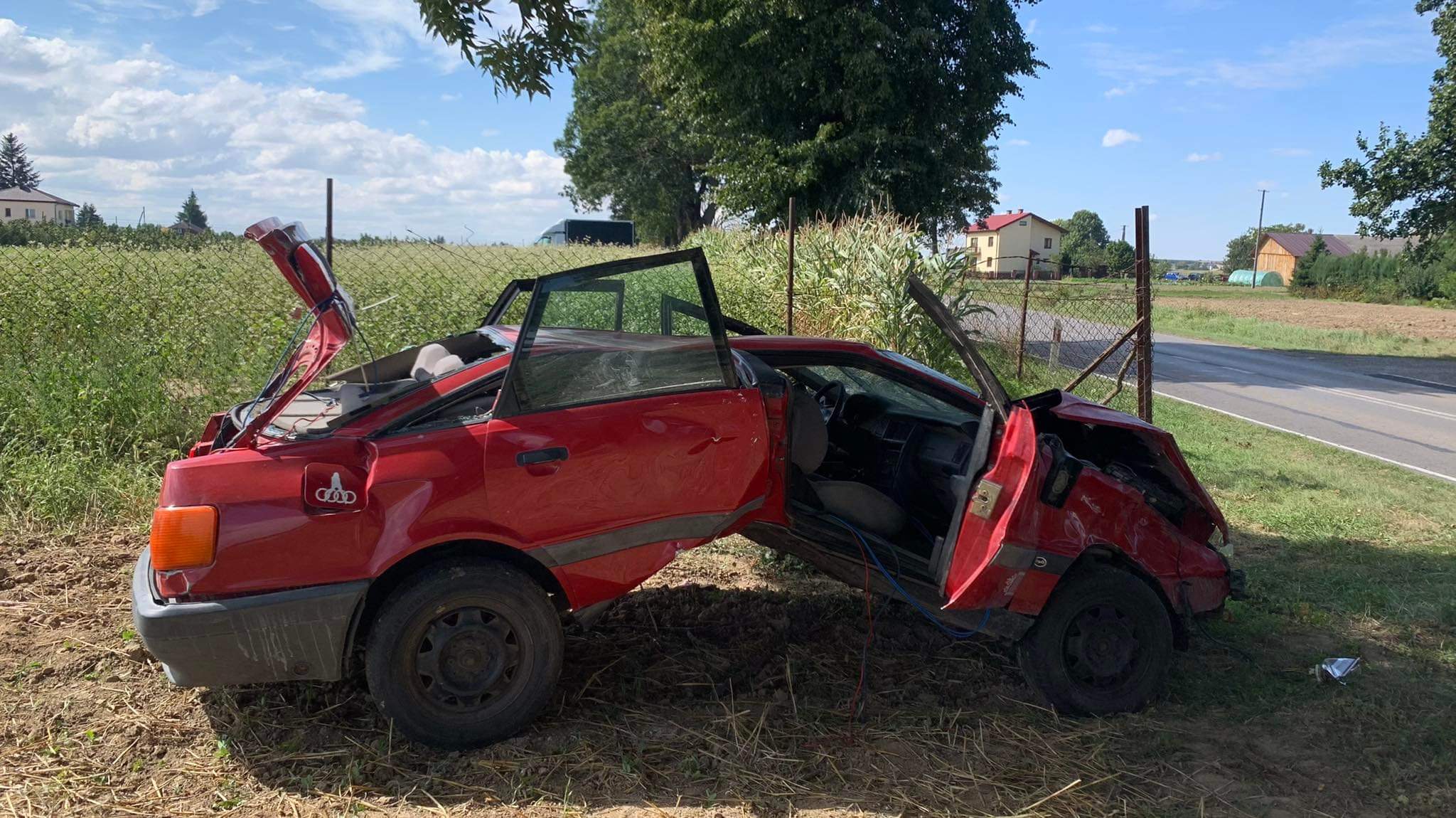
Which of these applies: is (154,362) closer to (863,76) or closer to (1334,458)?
(1334,458)

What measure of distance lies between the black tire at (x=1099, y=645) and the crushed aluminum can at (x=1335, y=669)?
88 centimetres

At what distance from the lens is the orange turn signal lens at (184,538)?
3168 mm

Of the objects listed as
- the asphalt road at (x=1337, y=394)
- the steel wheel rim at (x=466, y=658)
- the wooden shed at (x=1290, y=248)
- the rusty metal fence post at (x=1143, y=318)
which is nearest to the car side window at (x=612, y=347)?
the steel wheel rim at (x=466, y=658)

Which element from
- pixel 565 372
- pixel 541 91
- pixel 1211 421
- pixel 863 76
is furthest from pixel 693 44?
pixel 565 372

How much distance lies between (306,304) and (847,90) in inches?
701

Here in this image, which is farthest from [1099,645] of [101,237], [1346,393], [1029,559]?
[1346,393]

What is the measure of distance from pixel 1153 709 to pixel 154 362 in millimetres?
6883

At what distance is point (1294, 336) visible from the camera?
95.1 ft

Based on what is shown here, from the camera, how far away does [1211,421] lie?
480 inches

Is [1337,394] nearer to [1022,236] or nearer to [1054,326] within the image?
[1054,326]

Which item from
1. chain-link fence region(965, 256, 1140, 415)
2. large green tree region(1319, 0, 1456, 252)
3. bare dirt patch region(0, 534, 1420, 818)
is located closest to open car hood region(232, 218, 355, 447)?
bare dirt patch region(0, 534, 1420, 818)

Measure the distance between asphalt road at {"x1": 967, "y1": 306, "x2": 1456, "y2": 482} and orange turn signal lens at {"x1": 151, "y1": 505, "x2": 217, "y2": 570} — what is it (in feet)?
30.3

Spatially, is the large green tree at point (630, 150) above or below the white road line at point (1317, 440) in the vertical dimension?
above

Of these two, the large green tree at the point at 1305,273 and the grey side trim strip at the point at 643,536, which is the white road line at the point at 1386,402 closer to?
the grey side trim strip at the point at 643,536
